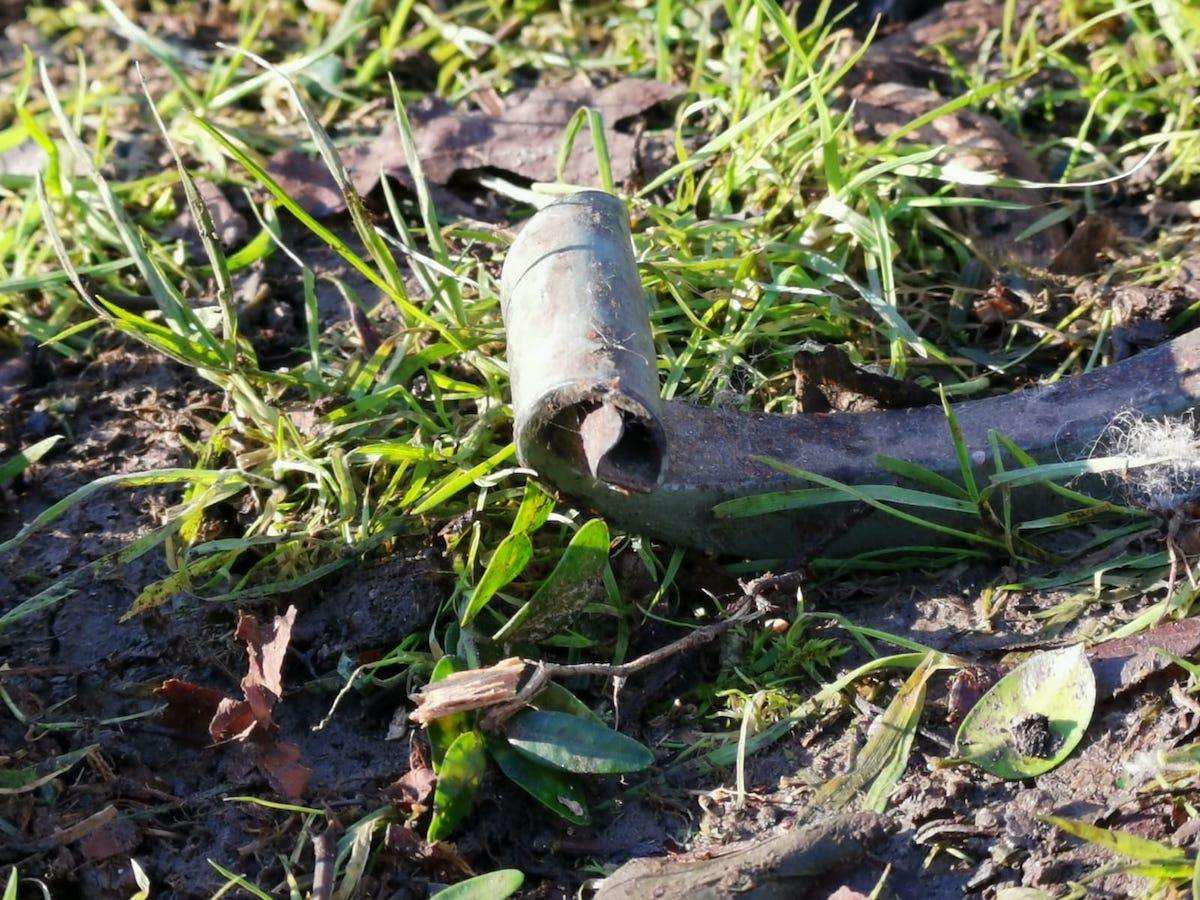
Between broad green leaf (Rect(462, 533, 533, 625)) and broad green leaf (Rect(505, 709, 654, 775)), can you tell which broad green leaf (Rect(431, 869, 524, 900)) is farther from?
broad green leaf (Rect(462, 533, 533, 625))

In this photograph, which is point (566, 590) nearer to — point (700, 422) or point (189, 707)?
point (700, 422)

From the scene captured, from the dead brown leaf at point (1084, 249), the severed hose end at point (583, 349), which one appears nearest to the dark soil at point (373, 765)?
the severed hose end at point (583, 349)

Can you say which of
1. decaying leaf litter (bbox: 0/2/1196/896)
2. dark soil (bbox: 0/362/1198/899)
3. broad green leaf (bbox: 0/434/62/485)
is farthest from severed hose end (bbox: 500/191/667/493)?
broad green leaf (bbox: 0/434/62/485)

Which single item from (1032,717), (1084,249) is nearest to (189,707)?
(1032,717)

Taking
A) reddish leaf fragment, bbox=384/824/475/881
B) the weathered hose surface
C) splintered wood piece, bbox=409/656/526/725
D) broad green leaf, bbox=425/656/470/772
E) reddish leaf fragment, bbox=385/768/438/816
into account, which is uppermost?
the weathered hose surface

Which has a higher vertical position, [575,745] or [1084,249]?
[1084,249]

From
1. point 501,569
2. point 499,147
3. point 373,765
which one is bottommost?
point 373,765

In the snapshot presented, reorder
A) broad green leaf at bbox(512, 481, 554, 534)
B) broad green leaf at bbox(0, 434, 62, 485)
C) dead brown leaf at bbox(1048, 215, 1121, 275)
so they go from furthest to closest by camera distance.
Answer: dead brown leaf at bbox(1048, 215, 1121, 275), broad green leaf at bbox(0, 434, 62, 485), broad green leaf at bbox(512, 481, 554, 534)

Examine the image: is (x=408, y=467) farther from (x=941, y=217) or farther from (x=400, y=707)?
(x=941, y=217)
